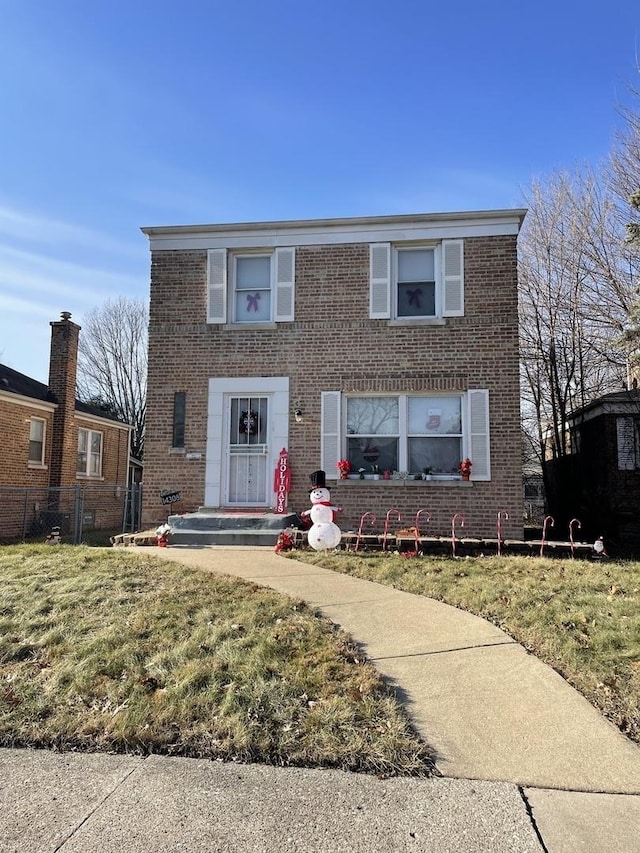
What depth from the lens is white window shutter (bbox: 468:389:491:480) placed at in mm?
→ 11539

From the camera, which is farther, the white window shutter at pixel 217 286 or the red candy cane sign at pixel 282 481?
the white window shutter at pixel 217 286

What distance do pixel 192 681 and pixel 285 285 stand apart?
9407mm

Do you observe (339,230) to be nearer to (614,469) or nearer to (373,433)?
(373,433)

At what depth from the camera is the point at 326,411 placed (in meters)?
12.1

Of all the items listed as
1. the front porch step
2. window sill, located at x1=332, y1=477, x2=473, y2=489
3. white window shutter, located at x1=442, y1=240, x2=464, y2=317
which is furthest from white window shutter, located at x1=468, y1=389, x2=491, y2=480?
the front porch step

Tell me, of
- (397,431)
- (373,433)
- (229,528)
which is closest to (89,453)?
(229,528)

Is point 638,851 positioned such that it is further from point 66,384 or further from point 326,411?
point 66,384

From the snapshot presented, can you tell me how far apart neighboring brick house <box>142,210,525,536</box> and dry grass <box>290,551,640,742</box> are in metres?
3.02

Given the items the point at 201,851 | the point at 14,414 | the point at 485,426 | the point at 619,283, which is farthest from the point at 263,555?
the point at 619,283

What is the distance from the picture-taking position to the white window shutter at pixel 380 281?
12.1 meters

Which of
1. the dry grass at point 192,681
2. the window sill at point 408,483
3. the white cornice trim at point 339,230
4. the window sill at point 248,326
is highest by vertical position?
the white cornice trim at point 339,230

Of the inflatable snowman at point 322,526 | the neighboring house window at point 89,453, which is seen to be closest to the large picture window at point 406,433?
the inflatable snowman at point 322,526

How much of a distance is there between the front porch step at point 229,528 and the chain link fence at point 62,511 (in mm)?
2914

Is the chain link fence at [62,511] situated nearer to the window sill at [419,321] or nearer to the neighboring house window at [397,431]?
the neighboring house window at [397,431]
